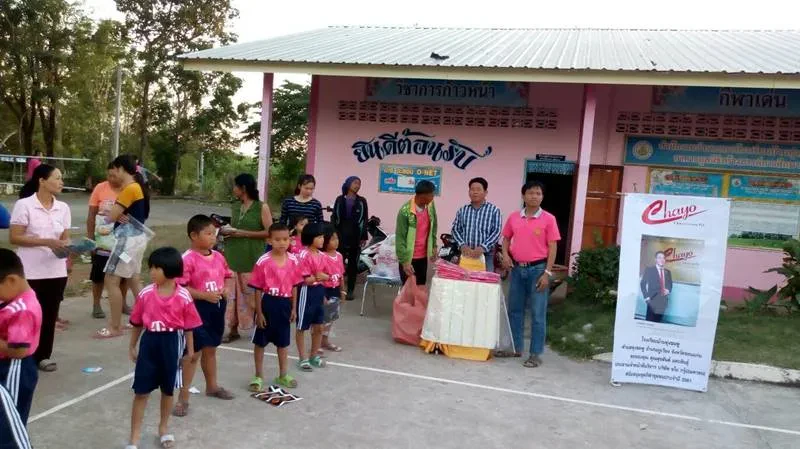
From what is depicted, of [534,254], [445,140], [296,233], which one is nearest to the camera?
[296,233]

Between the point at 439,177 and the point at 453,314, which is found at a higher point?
the point at 439,177

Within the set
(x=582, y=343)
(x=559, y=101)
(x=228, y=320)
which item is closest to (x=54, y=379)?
(x=228, y=320)

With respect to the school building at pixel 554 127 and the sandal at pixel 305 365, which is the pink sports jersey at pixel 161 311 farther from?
the school building at pixel 554 127

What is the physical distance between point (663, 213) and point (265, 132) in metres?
5.59

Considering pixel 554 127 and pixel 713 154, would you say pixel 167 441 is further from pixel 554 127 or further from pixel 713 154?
pixel 713 154

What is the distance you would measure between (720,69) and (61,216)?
7.14m

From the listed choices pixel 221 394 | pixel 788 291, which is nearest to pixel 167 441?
pixel 221 394

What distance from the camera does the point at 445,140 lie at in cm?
973

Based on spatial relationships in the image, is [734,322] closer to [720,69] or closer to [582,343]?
[582,343]

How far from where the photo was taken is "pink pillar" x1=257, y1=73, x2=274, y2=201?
29.1 feet

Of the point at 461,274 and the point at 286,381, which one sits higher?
the point at 461,274

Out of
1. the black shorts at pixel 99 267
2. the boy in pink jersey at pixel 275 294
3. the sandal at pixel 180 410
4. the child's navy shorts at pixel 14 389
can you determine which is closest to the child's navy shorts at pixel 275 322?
the boy in pink jersey at pixel 275 294

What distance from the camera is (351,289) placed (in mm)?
8070

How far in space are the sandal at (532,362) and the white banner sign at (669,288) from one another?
27.2 inches
